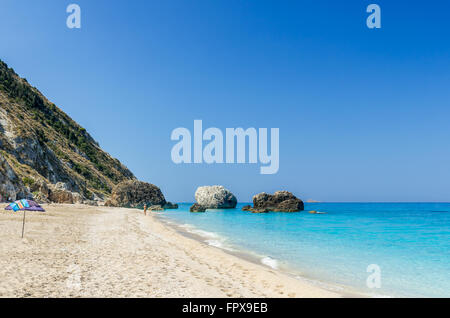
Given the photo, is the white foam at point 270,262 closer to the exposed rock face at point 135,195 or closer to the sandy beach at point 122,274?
the sandy beach at point 122,274

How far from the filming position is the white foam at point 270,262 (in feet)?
42.1

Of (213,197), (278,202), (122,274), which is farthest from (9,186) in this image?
(213,197)

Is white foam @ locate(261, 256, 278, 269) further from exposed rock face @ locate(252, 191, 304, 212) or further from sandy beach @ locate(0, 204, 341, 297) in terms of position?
exposed rock face @ locate(252, 191, 304, 212)

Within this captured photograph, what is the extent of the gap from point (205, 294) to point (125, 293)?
2.03 m

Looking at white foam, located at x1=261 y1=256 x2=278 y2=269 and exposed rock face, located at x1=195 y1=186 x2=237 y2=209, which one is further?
exposed rock face, located at x1=195 y1=186 x2=237 y2=209

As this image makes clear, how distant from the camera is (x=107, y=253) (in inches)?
452

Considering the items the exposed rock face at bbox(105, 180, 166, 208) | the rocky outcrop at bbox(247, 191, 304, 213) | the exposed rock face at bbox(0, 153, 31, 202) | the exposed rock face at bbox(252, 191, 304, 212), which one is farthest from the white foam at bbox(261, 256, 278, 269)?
the exposed rock face at bbox(105, 180, 166, 208)

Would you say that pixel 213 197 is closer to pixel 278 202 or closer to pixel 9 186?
pixel 278 202

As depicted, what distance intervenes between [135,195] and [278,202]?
137 ft

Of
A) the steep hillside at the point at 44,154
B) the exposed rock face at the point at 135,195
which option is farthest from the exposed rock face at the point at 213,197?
the steep hillside at the point at 44,154

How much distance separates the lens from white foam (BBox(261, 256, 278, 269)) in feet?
42.1

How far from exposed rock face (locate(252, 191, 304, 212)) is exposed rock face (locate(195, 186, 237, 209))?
20.1m

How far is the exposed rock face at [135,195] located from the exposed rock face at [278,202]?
31.9 meters

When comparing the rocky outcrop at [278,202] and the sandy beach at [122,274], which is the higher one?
the sandy beach at [122,274]
